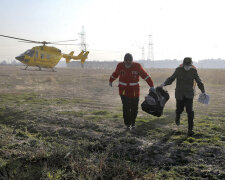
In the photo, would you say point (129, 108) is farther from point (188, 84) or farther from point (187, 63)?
point (187, 63)

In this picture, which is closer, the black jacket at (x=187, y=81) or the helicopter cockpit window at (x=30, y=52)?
the black jacket at (x=187, y=81)

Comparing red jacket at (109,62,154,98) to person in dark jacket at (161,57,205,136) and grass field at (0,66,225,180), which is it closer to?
person in dark jacket at (161,57,205,136)

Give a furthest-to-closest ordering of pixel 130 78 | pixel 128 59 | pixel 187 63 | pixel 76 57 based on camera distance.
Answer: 1. pixel 76 57
2. pixel 130 78
3. pixel 128 59
4. pixel 187 63

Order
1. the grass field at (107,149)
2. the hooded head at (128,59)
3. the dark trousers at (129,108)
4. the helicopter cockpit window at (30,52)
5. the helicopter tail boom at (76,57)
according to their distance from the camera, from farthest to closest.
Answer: the helicopter tail boom at (76,57) < the helicopter cockpit window at (30,52) < the dark trousers at (129,108) < the hooded head at (128,59) < the grass field at (107,149)

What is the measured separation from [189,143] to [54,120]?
4184 mm

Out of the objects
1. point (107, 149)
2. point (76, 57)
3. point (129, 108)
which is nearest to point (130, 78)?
point (129, 108)

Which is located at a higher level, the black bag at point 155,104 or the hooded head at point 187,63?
the hooded head at point 187,63

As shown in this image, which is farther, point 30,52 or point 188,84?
point 30,52

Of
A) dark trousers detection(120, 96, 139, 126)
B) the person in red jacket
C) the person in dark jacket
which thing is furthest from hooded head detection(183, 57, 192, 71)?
dark trousers detection(120, 96, 139, 126)

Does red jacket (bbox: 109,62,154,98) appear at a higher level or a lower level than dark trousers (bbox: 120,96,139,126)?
higher

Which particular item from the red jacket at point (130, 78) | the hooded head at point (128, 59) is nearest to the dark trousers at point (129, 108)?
the red jacket at point (130, 78)

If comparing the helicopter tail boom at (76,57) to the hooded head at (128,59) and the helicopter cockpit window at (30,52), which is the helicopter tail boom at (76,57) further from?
the hooded head at (128,59)

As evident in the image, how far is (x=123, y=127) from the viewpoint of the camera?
603 centimetres

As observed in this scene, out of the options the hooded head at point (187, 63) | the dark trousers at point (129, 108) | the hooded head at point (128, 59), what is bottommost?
the dark trousers at point (129, 108)
